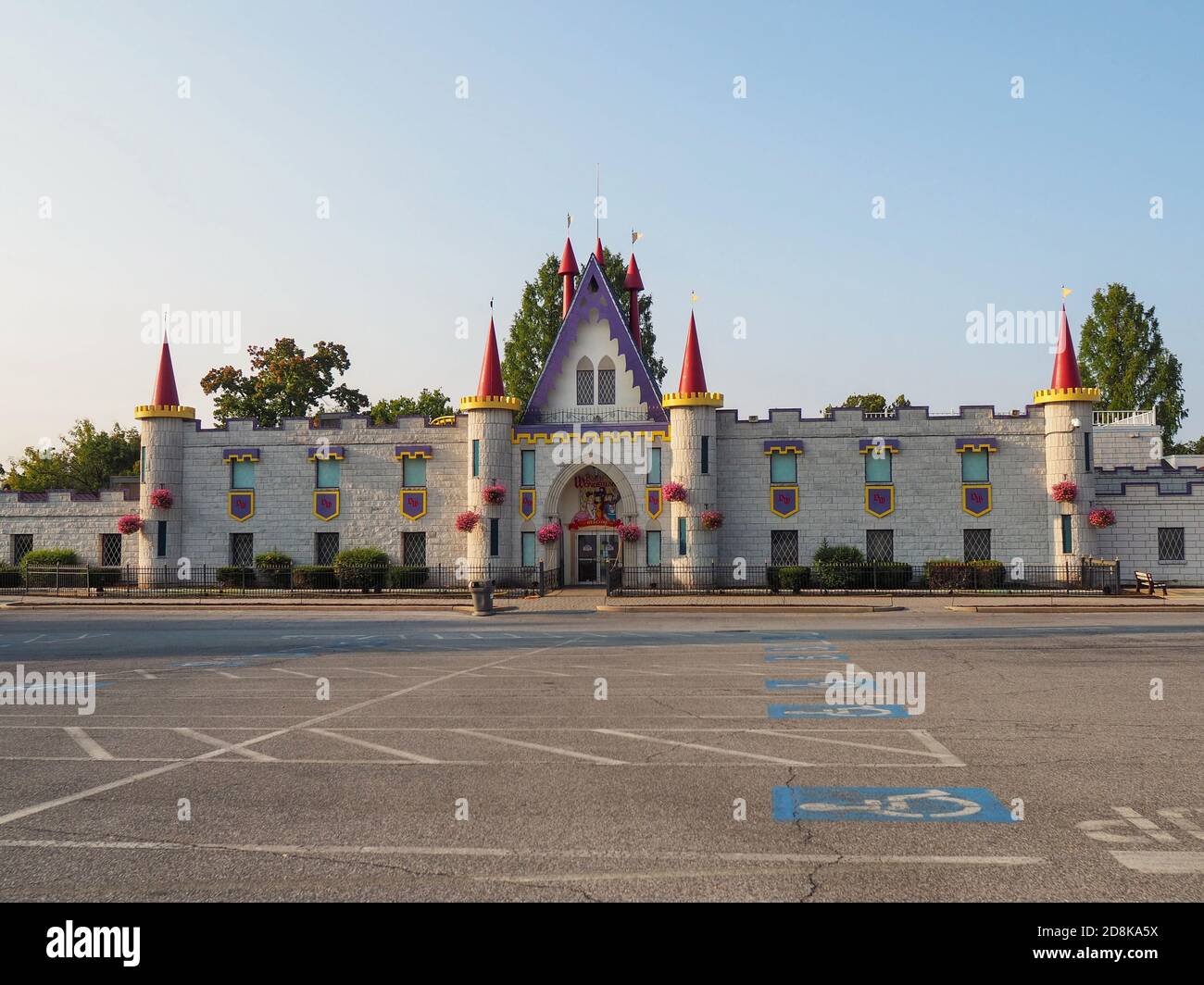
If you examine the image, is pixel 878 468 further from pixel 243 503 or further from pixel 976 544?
pixel 243 503

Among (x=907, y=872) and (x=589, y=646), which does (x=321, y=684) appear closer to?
(x=589, y=646)

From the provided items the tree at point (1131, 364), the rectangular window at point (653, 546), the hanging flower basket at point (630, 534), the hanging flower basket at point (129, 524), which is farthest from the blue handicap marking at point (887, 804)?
the tree at point (1131, 364)

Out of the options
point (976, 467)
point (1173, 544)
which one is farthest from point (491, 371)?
point (1173, 544)

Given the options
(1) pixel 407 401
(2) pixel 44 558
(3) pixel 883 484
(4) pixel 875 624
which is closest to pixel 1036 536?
(3) pixel 883 484

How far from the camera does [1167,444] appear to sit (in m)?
66.8

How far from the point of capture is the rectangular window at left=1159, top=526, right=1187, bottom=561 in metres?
36.6

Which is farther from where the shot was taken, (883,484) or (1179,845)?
(883,484)

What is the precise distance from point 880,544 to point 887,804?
32167 millimetres

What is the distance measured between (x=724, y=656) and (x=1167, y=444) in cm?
6202

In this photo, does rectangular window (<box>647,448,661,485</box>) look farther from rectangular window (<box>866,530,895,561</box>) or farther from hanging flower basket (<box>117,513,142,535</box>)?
hanging flower basket (<box>117,513,142,535</box>)

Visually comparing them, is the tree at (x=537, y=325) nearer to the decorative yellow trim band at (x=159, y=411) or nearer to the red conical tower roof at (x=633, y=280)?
the red conical tower roof at (x=633, y=280)

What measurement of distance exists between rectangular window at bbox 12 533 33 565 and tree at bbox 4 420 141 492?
23989 mm

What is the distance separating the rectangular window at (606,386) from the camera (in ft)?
136

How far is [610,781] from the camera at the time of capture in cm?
816
